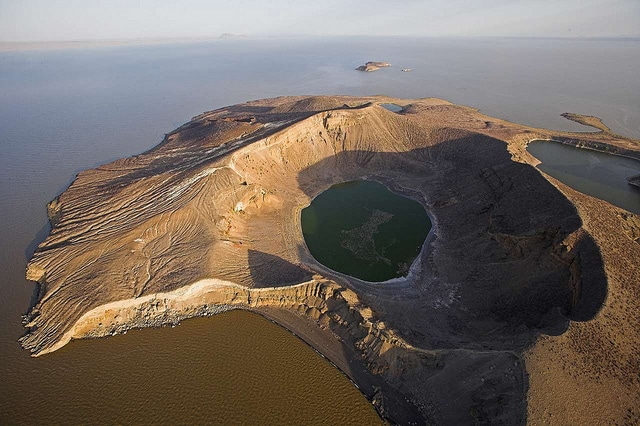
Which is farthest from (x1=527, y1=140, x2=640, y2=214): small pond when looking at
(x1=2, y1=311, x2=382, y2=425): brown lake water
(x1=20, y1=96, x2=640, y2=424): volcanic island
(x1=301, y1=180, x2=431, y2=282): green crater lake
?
(x1=2, y1=311, x2=382, y2=425): brown lake water

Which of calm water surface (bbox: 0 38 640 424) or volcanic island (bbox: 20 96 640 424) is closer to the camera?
volcanic island (bbox: 20 96 640 424)

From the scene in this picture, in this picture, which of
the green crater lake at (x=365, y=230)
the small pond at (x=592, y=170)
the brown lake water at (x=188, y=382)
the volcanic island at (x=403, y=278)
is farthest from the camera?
the small pond at (x=592, y=170)

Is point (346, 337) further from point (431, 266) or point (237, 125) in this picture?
point (237, 125)

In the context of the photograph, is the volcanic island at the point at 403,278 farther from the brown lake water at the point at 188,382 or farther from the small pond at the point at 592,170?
the small pond at the point at 592,170

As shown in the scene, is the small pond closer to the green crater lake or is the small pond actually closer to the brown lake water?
the green crater lake

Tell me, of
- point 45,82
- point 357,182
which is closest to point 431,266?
point 357,182

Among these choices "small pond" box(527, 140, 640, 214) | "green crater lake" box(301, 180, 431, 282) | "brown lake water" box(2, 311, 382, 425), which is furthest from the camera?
"small pond" box(527, 140, 640, 214)

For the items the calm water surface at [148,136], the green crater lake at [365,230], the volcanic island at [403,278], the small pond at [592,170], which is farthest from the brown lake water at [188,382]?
the small pond at [592,170]

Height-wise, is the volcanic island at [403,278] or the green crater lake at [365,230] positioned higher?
the volcanic island at [403,278]
